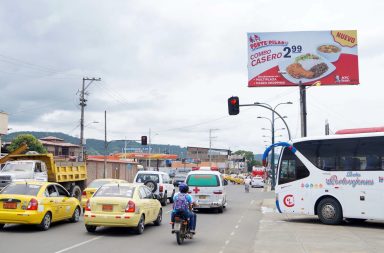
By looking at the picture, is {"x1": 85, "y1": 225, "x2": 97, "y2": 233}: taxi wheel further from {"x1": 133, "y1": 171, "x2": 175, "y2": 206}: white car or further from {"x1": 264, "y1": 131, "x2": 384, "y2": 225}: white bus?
{"x1": 133, "y1": 171, "x2": 175, "y2": 206}: white car

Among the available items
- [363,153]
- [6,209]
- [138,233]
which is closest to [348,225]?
[363,153]

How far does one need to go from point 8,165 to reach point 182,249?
1568 centimetres

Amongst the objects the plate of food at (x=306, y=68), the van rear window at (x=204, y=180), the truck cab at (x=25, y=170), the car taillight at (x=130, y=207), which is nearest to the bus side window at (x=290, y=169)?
the van rear window at (x=204, y=180)

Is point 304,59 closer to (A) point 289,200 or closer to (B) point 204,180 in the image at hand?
(B) point 204,180

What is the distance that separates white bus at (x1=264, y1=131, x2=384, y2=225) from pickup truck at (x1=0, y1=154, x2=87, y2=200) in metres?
12.7

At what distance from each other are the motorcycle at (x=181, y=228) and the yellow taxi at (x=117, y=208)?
1.61 m

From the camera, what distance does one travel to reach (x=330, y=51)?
3997cm

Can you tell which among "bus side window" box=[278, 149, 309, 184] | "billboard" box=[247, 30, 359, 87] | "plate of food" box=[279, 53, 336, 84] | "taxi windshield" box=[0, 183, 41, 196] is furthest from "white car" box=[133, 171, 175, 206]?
"plate of food" box=[279, 53, 336, 84]

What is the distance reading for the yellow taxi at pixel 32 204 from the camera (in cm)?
1359

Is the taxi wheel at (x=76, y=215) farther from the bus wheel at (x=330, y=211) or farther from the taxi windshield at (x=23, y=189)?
the bus wheel at (x=330, y=211)

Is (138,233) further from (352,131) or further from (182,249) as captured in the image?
(352,131)

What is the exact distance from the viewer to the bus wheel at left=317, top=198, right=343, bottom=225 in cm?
1780

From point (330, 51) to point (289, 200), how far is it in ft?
79.4

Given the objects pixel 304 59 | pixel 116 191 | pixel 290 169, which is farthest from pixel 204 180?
pixel 304 59
